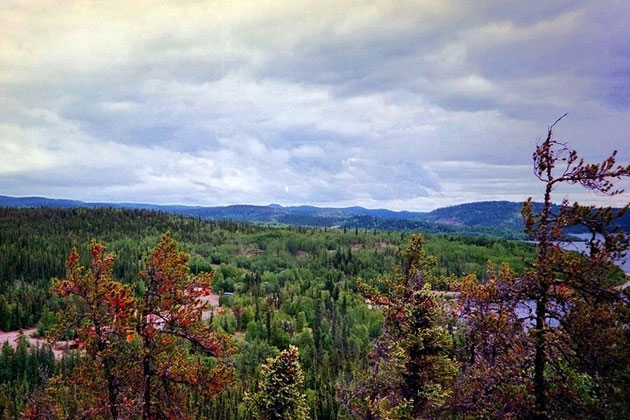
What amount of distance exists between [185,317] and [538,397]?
12.0m

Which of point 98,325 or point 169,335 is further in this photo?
point 169,335

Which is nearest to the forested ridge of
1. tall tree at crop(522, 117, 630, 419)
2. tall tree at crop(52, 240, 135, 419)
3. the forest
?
the forest

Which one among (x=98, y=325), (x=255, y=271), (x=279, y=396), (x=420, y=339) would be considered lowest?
(x=255, y=271)

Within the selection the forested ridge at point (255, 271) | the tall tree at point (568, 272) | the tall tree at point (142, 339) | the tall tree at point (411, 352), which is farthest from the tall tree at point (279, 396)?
the tall tree at point (568, 272)

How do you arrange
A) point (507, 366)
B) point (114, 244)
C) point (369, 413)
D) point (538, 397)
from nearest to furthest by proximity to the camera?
point (538, 397) → point (507, 366) → point (369, 413) → point (114, 244)

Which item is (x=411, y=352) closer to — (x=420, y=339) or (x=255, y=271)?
(x=420, y=339)

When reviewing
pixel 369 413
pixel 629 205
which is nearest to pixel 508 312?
pixel 629 205

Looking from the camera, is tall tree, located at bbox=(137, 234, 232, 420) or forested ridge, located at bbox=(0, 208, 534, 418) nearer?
tall tree, located at bbox=(137, 234, 232, 420)

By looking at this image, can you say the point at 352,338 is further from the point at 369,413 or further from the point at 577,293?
the point at 577,293

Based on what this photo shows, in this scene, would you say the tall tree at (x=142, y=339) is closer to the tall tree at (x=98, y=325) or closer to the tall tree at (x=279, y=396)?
the tall tree at (x=98, y=325)

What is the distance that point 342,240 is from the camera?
183625 millimetres

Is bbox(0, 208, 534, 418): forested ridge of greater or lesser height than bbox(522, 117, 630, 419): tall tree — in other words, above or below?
below

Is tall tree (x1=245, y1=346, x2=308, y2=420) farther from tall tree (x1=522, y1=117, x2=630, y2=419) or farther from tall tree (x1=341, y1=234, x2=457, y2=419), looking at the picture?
tall tree (x1=522, y1=117, x2=630, y2=419)

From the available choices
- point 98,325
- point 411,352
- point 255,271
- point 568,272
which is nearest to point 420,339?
point 411,352
